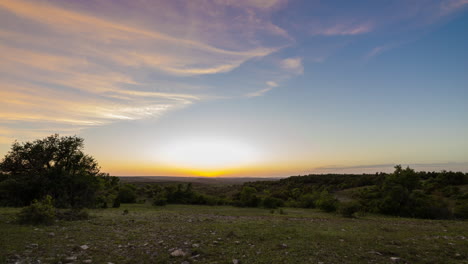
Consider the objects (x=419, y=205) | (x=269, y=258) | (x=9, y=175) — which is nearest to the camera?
(x=269, y=258)

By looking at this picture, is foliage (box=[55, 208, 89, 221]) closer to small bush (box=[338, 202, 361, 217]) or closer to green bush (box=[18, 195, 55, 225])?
green bush (box=[18, 195, 55, 225])

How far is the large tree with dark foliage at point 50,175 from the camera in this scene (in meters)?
20.3

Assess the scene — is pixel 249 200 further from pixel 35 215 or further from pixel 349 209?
pixel 35 215

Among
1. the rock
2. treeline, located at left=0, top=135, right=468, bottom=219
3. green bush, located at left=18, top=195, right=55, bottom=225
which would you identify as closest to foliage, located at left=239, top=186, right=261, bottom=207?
treeline, located at left=0, top=135, right=468, bottom=219

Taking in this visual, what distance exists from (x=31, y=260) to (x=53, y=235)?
340 cm

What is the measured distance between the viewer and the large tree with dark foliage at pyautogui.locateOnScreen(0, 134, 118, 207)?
66.5ft

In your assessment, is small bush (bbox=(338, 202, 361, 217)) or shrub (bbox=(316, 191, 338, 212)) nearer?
small bush (bbox=(338, 202, 361, 217))

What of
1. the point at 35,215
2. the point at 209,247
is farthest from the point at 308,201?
the point at 35,215

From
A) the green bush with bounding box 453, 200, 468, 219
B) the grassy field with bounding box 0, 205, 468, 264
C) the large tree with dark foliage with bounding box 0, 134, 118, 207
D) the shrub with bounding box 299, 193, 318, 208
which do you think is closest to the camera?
the grassy field with bounding box 0, 205, 468, 264

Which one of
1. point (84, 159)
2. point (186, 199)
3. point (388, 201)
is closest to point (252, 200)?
point (186, 199)

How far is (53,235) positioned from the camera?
9.88m

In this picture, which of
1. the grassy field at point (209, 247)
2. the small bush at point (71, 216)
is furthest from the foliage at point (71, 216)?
the grassy field at point (209, 247)

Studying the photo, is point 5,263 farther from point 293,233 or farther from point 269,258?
point 293,233

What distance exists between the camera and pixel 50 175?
72.0 ft
